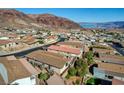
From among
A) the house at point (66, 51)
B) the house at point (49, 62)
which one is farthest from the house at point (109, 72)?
the house at point (66, 51)

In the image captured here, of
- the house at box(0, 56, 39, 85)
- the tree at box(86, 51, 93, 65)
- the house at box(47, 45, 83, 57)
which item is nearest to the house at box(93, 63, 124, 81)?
the tree at box(86, 51, 93, 65)

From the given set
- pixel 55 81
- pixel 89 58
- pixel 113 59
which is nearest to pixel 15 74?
pixel 55 81

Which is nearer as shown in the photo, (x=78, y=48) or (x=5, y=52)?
(x=5, y=52)

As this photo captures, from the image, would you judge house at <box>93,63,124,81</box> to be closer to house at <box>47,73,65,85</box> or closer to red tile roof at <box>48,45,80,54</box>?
house at <box>47,73,65,85</box>

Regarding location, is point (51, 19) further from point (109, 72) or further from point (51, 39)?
point (51, 39)

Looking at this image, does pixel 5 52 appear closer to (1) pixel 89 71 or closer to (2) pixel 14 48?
(2) pixel 14 48

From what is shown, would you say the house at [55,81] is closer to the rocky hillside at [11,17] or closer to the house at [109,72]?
the house at [109,72]

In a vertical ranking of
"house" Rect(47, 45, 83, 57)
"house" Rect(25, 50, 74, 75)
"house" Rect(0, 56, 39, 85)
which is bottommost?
"house" Rect(47, 45, 83, 57)
